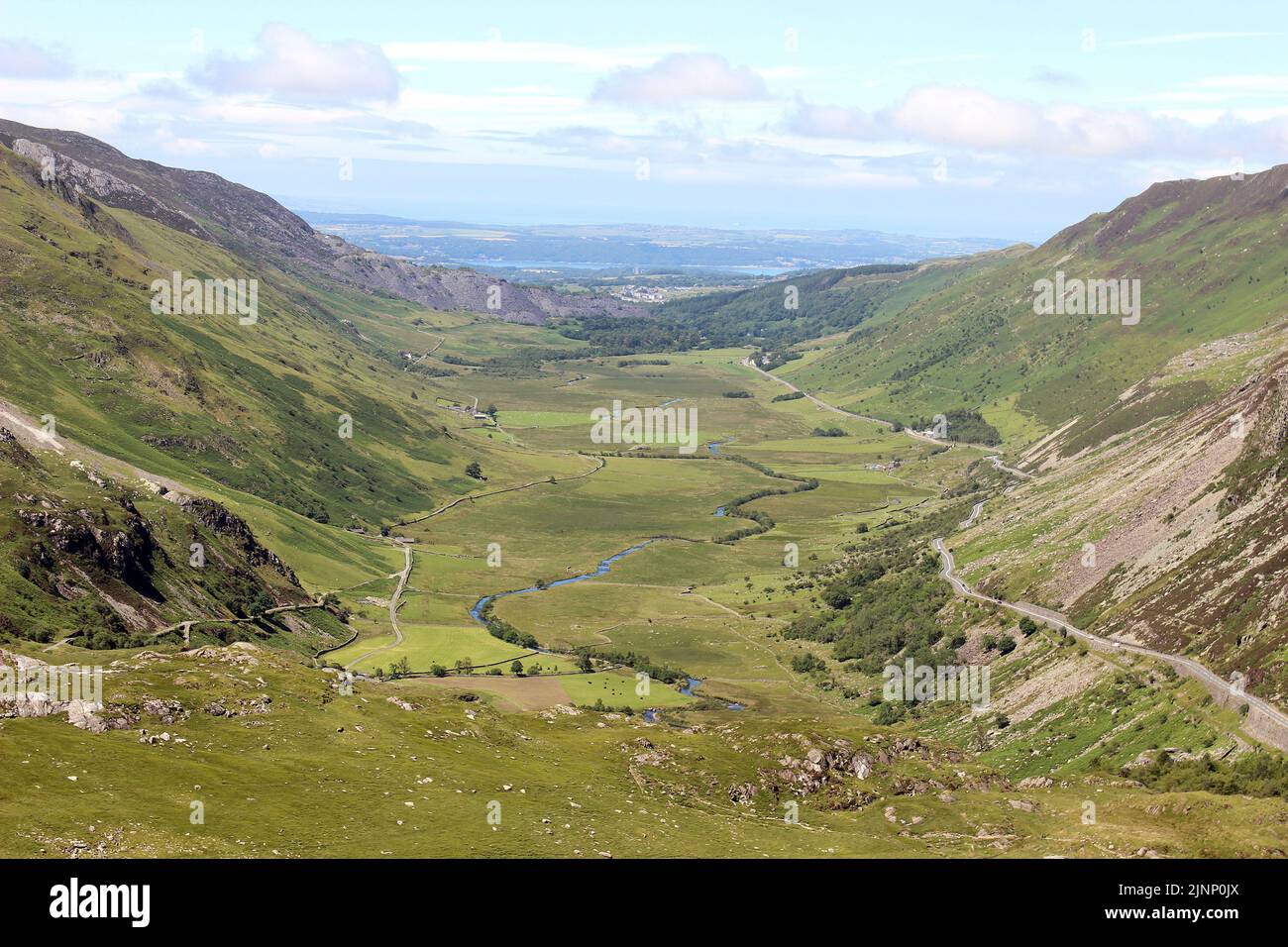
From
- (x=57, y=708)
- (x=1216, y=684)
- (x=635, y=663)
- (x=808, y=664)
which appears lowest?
(x=635, y=663)

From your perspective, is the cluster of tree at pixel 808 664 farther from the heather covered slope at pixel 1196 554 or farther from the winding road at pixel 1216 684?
the winding road at pixel 1216 684

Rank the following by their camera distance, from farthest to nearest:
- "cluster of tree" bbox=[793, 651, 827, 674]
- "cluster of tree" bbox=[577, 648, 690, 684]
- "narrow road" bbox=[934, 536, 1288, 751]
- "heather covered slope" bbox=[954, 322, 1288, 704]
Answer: "cluster of tree" bbox=[793, 651, 827, 674] → "cluster of tree" bbox=[577, 648, 690, 684] → "heather covered slope" bbox=[954, 322, 1288, 704] → "narrow road" bbox=[934, 536, 1288, 751]

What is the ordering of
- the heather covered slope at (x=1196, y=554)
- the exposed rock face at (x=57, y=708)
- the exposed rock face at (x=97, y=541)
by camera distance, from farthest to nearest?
the exposed rock face at (x=97, y=541) → the heather covered slope at (x=1196, y=554) → the exposed rock face at (x=57, y=708)

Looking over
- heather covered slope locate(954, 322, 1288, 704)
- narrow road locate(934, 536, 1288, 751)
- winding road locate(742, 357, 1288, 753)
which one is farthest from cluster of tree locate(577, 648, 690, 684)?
narrow road locate(934, 536, 1288, 751)

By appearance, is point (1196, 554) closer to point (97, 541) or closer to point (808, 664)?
point (808, 664)

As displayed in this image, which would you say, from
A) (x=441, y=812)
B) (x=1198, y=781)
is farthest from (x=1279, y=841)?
(x=441, y=812)

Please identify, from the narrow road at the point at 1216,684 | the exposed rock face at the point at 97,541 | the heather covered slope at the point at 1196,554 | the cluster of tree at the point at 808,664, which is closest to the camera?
the narrow road at the point at 1216,684

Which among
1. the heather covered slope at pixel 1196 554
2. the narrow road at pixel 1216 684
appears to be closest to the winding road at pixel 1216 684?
the narrow road at pixel 1216 684

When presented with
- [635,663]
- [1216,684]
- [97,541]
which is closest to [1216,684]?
[1216,684]

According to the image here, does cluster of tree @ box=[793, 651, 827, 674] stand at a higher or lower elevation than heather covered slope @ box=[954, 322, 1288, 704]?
lower

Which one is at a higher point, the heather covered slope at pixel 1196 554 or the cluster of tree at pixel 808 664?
the heather covered slope at pixel 1196 554

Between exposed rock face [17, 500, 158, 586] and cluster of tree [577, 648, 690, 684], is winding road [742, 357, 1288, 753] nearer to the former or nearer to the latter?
cluster of tree [577, 648, 690, 684]

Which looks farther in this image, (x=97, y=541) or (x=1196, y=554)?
(x=97, y=541)
